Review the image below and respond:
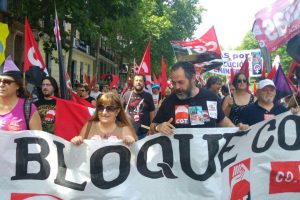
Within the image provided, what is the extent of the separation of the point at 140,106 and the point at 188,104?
9.76 feet

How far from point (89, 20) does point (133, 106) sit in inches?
219

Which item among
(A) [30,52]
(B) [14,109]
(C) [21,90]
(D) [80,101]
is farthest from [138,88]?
(B) [14,109]

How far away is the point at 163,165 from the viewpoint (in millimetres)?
4359

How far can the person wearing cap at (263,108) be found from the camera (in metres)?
5.21

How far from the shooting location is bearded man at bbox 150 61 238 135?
440 cm

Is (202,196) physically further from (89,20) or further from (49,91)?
(89,20)

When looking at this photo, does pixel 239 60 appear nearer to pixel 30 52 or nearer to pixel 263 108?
pixel 30 52

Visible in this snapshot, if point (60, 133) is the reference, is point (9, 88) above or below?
above

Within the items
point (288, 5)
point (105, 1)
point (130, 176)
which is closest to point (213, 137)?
point (130, 176)

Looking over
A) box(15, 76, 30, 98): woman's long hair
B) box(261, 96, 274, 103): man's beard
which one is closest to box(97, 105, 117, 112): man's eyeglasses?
box(15, 76, 30, 98): woman's long hair

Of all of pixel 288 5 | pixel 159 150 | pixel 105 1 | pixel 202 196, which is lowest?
pixel 202 196

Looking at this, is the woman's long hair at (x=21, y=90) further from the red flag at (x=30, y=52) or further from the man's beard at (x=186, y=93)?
the red flag at (x=30, y=52)

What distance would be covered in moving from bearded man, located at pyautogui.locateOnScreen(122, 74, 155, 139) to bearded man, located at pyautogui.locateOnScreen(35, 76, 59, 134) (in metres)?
1.60

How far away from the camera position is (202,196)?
4.26 metres
